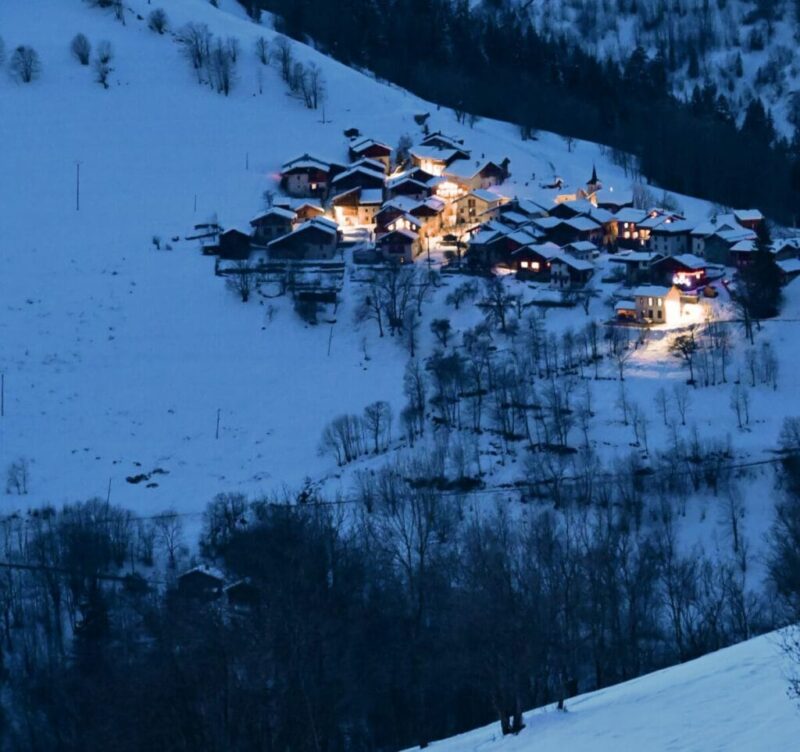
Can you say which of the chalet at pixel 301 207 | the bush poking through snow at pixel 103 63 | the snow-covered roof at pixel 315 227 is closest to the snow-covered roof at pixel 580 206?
the snow-covered roof at pixel 315 227

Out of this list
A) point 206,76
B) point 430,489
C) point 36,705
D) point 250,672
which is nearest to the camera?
point 250,672

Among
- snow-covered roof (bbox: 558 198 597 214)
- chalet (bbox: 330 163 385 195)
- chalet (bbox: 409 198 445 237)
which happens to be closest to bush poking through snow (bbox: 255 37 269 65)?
chalet (bbox: 330 163 385 195)

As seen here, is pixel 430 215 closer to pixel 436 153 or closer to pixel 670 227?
pixel 436 153

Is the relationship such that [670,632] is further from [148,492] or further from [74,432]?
[74,432]

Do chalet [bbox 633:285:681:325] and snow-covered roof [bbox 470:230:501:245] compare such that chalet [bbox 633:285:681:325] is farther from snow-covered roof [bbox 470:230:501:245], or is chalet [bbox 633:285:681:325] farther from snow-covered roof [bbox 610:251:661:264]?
snow-covered roof [bbox 470:230:501:245]

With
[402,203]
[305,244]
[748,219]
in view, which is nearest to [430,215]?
[402,203]

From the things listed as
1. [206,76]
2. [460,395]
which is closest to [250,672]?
[460,395]
